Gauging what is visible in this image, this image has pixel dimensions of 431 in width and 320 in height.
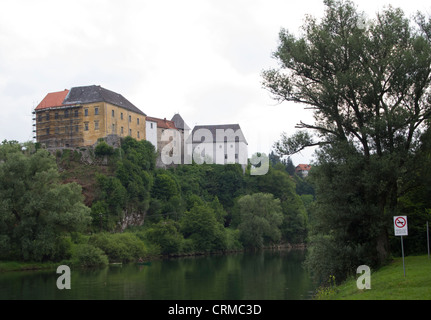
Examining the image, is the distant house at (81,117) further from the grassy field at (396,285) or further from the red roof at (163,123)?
the grassy field at (396,285)

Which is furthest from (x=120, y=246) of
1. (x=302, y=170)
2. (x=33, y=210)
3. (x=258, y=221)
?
(x=302, y=170)

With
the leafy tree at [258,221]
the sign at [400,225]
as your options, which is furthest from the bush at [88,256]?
the sign at [400,225]

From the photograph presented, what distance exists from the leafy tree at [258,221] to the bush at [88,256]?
32.0 metres

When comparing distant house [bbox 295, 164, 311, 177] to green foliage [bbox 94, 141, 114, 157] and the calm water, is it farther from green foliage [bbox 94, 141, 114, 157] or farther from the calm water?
the calm water

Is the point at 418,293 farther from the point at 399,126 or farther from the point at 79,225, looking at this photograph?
the point at 79,225

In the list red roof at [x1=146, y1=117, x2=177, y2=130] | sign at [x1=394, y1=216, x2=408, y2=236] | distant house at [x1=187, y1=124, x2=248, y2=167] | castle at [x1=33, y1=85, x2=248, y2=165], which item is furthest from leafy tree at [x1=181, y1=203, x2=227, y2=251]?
sign at [x1=394, y1=216, x2=408, y2=236]

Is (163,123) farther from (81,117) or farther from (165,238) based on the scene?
(165,238)

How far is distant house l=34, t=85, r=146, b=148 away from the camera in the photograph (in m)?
75.3

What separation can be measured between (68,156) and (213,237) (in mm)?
24343

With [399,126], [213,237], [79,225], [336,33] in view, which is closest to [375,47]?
[336,33]

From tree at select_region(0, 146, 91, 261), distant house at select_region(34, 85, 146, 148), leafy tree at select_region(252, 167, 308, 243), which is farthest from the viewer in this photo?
leafy tree at select_region(252, 167, 308, 243)

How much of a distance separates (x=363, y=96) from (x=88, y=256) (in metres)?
34.2

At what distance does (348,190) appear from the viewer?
23656 mm

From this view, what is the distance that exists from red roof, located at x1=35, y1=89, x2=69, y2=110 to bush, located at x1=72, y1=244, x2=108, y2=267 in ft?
117
